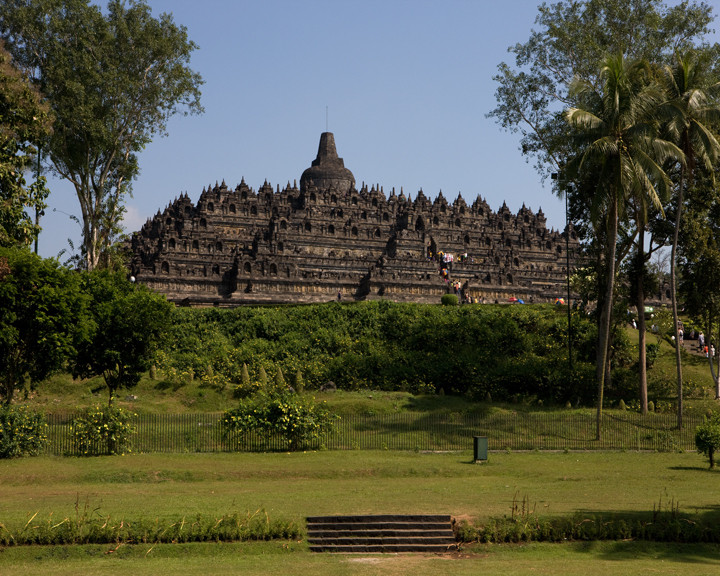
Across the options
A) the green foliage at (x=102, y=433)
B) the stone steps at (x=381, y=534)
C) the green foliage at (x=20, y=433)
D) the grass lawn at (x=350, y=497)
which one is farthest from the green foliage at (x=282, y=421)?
the stone steps at (x=381, y=534)

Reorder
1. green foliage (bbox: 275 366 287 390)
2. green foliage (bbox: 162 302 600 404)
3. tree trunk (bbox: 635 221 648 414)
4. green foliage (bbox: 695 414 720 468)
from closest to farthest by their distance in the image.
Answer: green foliage (bbox: 695 414 720 468) → tree trunk (bbox: 635 221 648 414) → green foliage (bbox: 275 366 287 390) → green foliage (bbox: 162 302 600 404)

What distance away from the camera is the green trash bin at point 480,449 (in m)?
30.9

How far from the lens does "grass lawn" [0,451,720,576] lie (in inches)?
774

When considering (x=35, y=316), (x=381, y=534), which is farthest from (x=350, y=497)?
(x=35, y=316)

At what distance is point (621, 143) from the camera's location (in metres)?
37.1

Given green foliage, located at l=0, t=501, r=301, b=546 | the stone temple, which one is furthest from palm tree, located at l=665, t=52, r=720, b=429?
the stone temple

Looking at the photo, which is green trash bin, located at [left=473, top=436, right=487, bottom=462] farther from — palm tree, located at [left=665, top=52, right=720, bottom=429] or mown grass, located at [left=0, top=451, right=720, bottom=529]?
palm tree, located at [left=665, top=52, right=720, bottom=429]

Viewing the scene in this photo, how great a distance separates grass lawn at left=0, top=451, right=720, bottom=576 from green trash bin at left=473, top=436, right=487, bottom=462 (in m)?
0.33

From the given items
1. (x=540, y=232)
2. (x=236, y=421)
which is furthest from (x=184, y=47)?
(x=540, y=232)

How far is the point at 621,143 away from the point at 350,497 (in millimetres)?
20873

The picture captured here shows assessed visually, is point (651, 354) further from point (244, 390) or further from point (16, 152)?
point (16, 152)

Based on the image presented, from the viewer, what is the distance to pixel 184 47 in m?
51.4

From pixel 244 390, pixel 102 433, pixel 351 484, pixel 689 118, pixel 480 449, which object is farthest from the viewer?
pixel 244 390

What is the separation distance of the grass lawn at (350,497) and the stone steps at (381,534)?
0.44m
